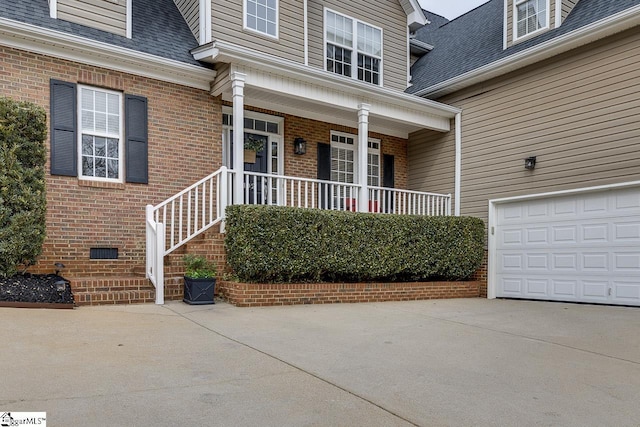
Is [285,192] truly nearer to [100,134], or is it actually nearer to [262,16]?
[100,134]

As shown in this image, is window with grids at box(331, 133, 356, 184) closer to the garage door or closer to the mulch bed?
the garage door

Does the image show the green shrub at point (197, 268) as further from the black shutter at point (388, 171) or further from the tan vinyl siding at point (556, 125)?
the tan vinyl siding at point (556, 125)

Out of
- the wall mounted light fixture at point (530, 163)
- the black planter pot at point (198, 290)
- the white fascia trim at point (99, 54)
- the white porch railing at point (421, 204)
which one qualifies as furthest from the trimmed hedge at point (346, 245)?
the white fascia trim at point (99, 54)

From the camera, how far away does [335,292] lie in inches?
314

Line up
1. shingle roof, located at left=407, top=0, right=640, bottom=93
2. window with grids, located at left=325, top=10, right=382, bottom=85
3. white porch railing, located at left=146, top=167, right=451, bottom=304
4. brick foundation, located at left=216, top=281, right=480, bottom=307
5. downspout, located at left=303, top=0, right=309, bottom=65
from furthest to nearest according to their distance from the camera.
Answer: window with grids, located at left=325, top=10, right=382, bottom=85
downspout, located at left=303, top=0, right=309, bottom=65
shingle roof, located at left=407, top=0, right=640, bottom=93
brick foundation, located at left=216, top=281, right=480, bottom=307
white porch railing, located at left=146, top=167, right=451, bottom=304

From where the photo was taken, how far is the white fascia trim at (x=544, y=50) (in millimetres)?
7888

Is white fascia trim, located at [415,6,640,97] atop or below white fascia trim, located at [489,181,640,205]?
atop

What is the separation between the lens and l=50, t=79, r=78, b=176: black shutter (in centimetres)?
734

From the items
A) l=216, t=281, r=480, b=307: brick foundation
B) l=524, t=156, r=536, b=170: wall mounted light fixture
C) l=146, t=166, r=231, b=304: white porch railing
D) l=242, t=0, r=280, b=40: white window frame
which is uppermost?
l=242, t=0, r=280, b=40: white window frame

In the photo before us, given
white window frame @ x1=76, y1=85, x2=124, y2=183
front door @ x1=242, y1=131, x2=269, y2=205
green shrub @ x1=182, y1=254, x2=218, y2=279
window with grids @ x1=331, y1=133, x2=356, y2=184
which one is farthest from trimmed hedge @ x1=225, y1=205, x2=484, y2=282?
window with grids @ x1=331, y1=133, x2=356, y2=184

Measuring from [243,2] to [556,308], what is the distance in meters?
7.94

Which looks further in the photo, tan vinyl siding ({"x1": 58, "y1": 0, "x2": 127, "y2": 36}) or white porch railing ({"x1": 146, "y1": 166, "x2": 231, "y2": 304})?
tan vinyl siding ({"x1": 58, "y1": 0, "x2": 127, "y2": 36})

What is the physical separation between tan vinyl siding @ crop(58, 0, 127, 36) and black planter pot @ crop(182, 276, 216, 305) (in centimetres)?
451

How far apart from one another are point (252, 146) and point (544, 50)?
571cm
